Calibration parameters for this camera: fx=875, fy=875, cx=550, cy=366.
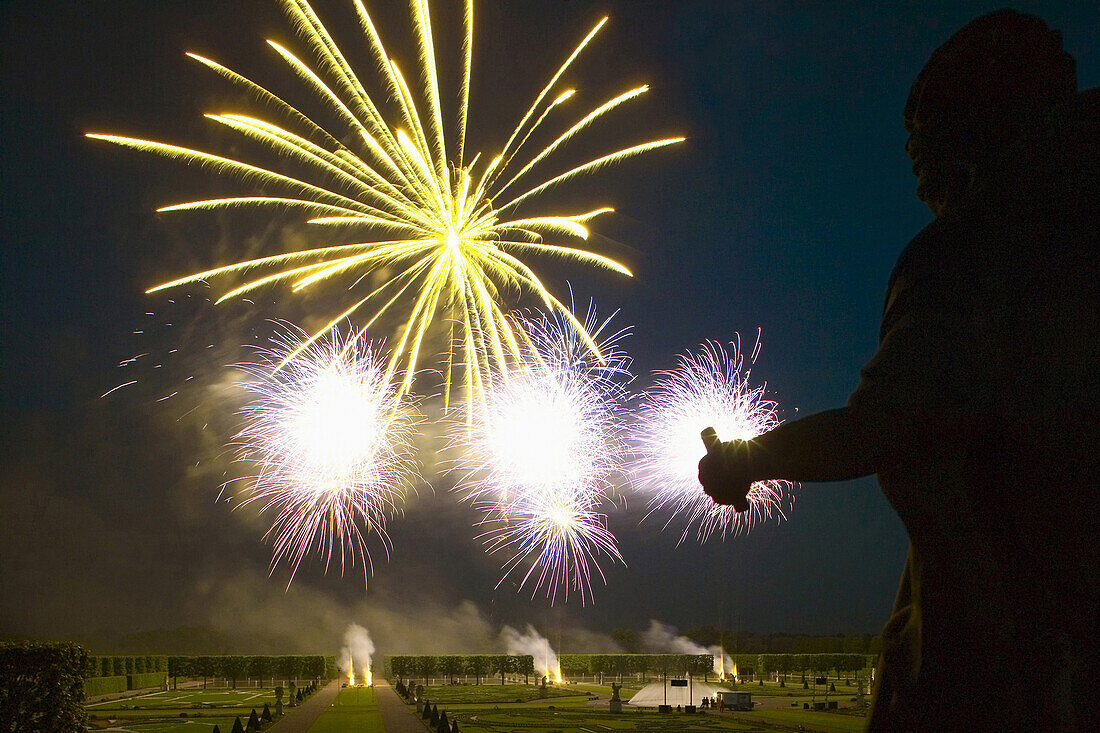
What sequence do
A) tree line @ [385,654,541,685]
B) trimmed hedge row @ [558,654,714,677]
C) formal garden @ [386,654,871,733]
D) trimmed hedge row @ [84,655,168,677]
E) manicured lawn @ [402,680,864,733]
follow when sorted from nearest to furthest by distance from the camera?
manicured lawn @ [402,680,864,733] → formal garden @ [386,654,871,733] → trimmed hedge row @ [84,655,168,677] → tree line @ [385,654,541,685] → trimmed hedge row @ [558,654,714,677]

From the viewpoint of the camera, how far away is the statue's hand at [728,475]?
3.15 meters

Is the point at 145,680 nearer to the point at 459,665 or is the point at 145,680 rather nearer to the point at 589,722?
the point at 459,665

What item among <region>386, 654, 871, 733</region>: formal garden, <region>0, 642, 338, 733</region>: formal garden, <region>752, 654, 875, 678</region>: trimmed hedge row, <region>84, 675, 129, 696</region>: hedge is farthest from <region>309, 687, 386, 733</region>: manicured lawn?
<region>752, 654, 875, 678</region>: trimmed hedge row

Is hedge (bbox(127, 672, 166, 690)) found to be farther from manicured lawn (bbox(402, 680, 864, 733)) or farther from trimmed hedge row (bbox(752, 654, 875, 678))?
trimmed hedge row (bbox(752, 654, 875, 678))

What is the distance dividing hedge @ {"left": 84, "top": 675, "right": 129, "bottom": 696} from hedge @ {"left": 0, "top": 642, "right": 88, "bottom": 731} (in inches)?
2455

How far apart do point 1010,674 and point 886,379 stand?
1097 mm

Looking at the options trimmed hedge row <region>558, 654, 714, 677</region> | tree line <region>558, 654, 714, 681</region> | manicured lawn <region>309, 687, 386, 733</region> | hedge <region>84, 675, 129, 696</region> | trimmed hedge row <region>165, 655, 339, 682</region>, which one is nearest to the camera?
manicured lawn <region>309, 687, 386, 733</region>

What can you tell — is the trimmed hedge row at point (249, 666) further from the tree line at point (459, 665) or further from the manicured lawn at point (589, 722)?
the manicured lawn at point (589, 722)

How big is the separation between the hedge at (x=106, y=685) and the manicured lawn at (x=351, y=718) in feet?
79.2

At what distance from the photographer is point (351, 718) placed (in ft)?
191

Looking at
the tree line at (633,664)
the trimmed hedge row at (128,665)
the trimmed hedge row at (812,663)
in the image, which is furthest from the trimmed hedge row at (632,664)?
the trimmed hedge row at (128,665)

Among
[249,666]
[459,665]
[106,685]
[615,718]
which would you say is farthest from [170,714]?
[459,665]

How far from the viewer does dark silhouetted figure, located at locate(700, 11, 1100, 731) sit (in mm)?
3000

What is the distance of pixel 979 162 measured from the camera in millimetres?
3510
